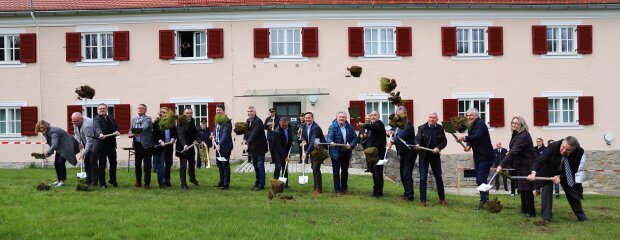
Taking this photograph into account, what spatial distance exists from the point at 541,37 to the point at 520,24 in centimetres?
95

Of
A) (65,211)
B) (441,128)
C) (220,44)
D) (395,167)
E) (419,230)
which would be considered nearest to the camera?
(419,230)

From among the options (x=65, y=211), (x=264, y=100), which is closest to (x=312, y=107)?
(x=264, y=100)

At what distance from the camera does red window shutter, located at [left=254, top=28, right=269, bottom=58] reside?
2505cm

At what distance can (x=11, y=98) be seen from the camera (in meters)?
25.5

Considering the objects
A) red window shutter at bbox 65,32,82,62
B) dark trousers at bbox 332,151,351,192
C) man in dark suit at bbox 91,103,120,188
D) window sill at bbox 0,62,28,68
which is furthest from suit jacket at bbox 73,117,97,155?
window sill at bbox 0,62,28,68

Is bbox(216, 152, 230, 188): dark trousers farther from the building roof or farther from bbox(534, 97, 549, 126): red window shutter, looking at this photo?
bbox(534, 97, 549, 126): red window shutter

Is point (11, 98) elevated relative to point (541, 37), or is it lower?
lower

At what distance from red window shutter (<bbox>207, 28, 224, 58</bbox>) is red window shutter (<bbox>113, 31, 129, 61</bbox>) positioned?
3.06 metres

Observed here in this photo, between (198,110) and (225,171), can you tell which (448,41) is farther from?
(225,171)

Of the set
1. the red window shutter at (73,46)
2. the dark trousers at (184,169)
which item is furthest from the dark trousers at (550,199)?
the red window shutter at (73,46)

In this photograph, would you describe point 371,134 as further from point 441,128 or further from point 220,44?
point 220,44

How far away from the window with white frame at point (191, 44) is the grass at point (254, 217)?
12.3 metres

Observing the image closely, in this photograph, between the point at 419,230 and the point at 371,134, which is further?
the point at 371,134

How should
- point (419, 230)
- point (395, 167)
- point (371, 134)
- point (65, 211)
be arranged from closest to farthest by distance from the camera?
point (419, 230) → point (65, 211) → point (371, 134) → point (395, 167)
